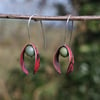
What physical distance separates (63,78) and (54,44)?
93 cm

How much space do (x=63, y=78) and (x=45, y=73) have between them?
0.13 metres

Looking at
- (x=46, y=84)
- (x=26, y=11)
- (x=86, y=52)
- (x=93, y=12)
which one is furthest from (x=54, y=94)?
(x=26, y=11)

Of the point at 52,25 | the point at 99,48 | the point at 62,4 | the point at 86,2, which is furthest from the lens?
the point at 52,25

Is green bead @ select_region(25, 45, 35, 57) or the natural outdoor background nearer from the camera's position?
green bead @ select_region(25, 45, 35, 57)

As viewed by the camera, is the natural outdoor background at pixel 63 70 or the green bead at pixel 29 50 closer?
the green bead at pixel 29 50

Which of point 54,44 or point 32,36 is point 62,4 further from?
point 32,36

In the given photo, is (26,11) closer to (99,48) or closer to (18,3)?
(18,3)

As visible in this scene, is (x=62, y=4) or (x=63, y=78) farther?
(x=62, y=4)

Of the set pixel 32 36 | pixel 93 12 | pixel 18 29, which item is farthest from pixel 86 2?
pixel 32 36

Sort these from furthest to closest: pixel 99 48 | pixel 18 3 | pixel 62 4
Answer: pixel 18 3
pixel 62 4
pixel 99 48

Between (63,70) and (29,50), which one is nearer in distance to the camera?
(29,50)

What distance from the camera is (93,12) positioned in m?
2.32

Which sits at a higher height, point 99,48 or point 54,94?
point 99,48

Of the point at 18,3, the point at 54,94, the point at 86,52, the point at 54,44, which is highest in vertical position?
the point at 18,3
